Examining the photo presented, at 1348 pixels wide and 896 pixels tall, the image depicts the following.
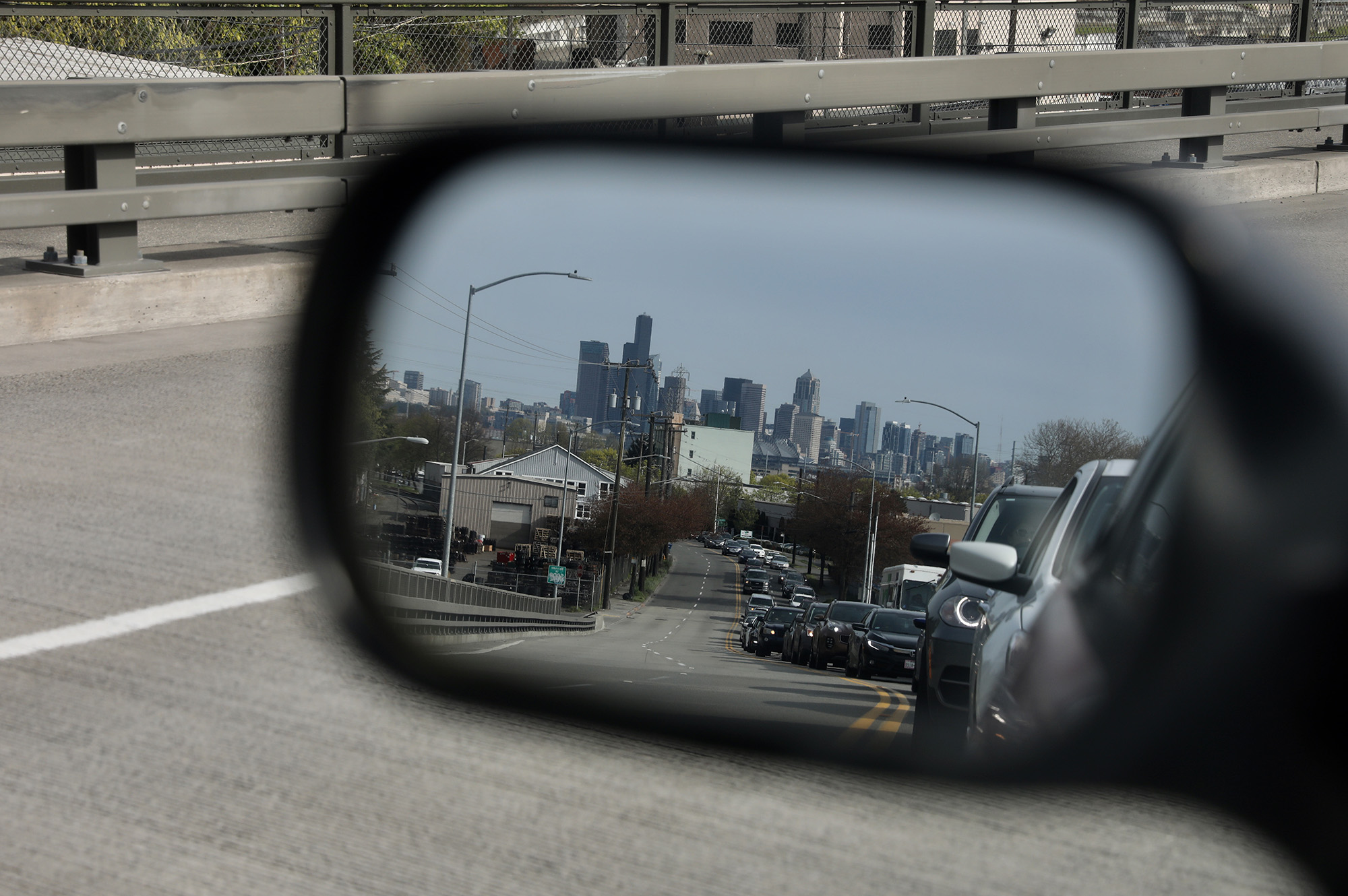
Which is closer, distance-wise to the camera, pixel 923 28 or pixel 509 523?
pixel 509 523

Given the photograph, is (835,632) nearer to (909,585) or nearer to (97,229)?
(909,585)

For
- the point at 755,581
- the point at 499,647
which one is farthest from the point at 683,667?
the point at 499,647

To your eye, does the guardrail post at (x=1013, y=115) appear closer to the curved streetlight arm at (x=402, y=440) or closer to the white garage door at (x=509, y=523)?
the curved streetlight arm at (x=402, y=440)

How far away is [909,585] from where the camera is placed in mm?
2998

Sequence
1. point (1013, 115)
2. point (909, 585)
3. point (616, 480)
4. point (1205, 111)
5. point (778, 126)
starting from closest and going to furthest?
point (616, 480) → point (909, 585) → point (778, 126) → point (1013, 115) → point (1205, 111)

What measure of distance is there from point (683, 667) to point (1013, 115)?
9.80 meters

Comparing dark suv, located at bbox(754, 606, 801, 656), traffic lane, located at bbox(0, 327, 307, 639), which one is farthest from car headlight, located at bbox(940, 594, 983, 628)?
traffic lane, located at bbox(0, 327, 307, 639)

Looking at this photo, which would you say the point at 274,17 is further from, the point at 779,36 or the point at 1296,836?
the point at 1296,836

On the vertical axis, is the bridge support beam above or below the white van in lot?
above

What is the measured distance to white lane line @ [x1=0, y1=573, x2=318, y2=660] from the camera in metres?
3.64

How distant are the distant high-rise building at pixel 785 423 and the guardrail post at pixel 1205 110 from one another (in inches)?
455

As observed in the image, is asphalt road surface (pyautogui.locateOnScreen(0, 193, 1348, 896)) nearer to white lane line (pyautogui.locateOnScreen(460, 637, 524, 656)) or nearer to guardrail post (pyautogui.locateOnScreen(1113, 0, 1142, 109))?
white lane line (pyautogui.locateOnScreen(460, 637, 524, 656))

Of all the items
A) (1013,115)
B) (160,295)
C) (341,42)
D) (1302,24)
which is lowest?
(160,295)

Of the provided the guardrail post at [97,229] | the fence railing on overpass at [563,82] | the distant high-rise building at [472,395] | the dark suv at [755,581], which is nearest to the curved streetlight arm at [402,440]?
the distant high-rise building at [472,395]
